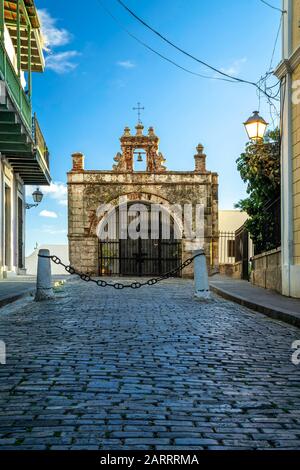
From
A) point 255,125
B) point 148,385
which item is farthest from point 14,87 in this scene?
point 148,385

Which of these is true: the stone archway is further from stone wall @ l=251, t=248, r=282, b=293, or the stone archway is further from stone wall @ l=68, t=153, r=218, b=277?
stone wall @ l=251, t=248, r=282, b=293

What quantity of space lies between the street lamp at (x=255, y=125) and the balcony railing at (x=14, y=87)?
530cm

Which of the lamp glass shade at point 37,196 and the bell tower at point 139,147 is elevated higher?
the bell tower at point 139,147

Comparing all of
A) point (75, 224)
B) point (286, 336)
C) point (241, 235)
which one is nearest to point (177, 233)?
→ point (75, 224)

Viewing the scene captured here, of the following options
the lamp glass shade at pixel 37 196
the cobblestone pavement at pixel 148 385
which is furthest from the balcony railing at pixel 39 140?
the cobblestone pavement at pixel 148 385

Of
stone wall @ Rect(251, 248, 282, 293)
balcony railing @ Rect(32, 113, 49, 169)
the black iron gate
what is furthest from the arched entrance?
stone wall @ Rect(251, 248, 282, 293)

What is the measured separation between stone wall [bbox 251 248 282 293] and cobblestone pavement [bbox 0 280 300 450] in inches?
189

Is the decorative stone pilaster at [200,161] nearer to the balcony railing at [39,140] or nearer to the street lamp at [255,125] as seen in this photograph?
the balcony railing at [39,140]

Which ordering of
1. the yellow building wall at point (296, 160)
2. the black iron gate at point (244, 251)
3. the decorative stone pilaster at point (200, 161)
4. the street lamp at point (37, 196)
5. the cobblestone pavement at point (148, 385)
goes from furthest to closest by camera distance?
the decorative stone pilaster at point (200, 161), the street lamp at point (37, 196), the black iron gate at point (244, 251), the yellow building wall at point (296, 160), the cobblestone pavement at point (148, 385)

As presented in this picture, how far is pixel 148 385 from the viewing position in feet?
13.1

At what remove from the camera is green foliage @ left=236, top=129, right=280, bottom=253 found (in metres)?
13.9

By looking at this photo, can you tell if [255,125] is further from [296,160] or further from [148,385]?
[148,385]

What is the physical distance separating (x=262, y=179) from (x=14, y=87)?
21.0 feet

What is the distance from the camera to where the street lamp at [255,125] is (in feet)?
41.0
